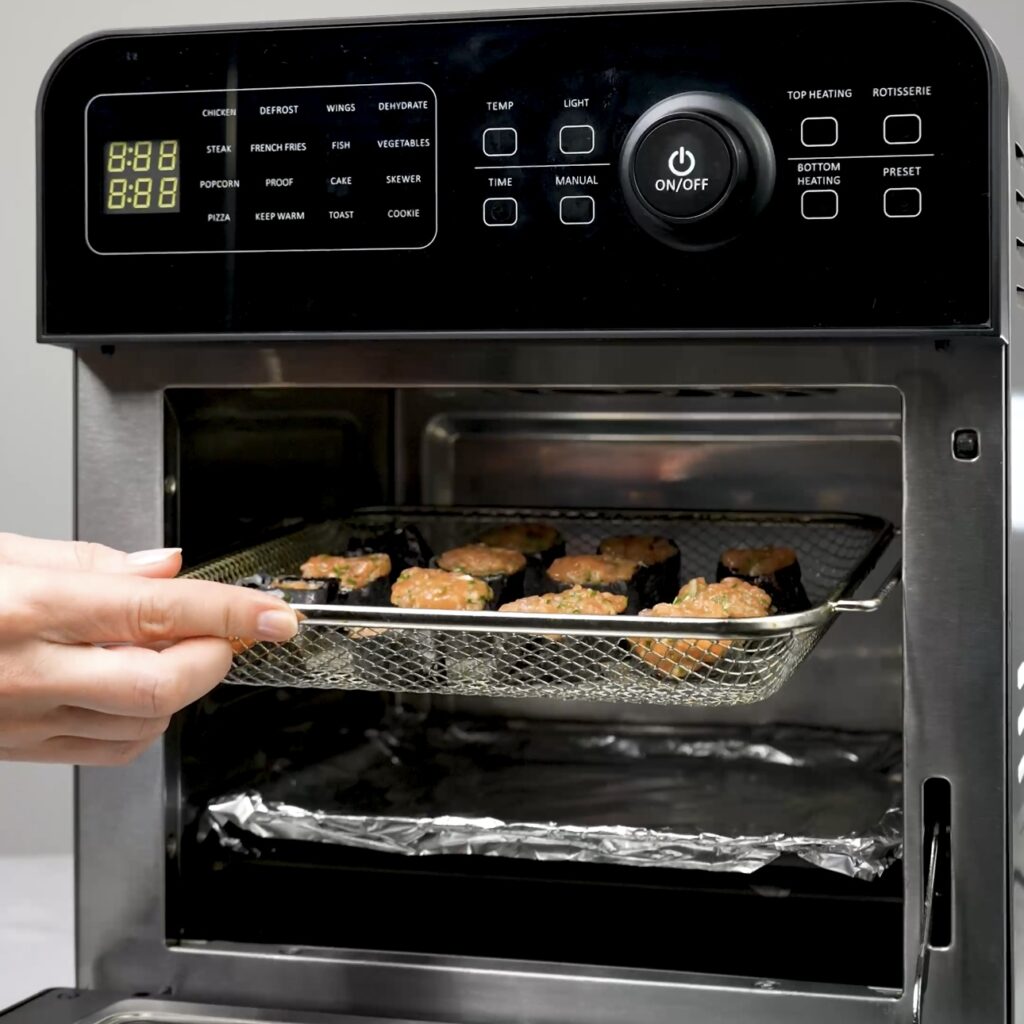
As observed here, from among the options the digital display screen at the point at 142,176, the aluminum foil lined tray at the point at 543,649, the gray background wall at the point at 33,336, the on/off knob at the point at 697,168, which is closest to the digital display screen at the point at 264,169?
the digital display screen at the point at 142,176

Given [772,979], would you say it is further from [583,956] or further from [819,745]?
[819,745]

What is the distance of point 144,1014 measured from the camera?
0.89 m

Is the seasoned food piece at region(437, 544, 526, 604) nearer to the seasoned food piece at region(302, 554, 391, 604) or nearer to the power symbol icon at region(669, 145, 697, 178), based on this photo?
the seasoned food piece at region(302, 554, 391, 604)

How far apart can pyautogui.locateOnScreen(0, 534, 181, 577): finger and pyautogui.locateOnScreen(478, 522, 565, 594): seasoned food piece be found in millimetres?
486

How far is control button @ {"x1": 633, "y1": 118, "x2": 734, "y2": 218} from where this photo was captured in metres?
0.80

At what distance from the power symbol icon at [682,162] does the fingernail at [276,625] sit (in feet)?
1.17

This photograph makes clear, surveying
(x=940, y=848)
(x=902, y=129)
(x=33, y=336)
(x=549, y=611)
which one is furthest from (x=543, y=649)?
(x=33, y=336)

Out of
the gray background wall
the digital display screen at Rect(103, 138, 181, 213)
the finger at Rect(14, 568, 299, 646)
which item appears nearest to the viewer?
the finger at Rect(14, 568, 299, 646)

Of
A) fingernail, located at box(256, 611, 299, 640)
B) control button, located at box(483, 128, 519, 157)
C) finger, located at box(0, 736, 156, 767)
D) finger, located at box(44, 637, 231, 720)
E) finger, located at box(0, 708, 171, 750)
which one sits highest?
control button, located at box(483, 128, 519, 157)

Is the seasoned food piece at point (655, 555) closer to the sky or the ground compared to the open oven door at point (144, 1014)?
closer to the sky

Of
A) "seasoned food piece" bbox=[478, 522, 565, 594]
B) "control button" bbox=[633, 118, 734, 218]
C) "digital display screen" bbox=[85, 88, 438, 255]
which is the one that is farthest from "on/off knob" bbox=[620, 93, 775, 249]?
"seasoned food piece" bbox=[478, 522, 565, 594]

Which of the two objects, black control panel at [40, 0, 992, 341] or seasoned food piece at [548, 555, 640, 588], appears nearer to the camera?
black control panel at [40, 0, 992, 341]

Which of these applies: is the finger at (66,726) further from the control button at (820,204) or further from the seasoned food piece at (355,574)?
the control button at (820,204)

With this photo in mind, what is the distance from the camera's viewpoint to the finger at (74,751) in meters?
0.75
